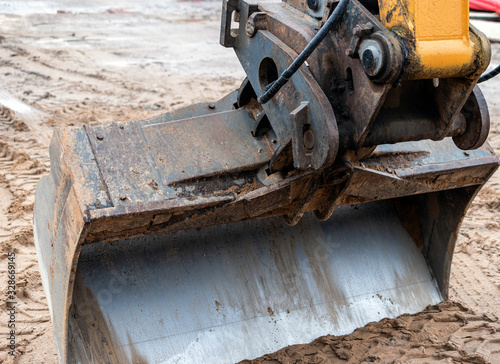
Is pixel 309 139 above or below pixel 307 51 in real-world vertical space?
below

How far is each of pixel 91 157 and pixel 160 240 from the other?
64cm

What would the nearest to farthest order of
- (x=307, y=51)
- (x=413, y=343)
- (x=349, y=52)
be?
(x=307, y=51), (x=349, y=52), (x=413, y=343)

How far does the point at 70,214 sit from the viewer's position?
2.10 meters

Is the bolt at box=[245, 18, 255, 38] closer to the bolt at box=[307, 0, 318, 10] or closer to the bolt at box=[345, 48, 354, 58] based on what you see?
the bolt at box=[307, 0, 318, 10]

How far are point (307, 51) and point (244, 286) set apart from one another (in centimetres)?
133

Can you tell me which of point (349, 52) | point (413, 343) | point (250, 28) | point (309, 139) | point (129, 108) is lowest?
point (129, 108)

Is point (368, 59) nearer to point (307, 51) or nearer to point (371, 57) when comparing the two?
point (371, 57)

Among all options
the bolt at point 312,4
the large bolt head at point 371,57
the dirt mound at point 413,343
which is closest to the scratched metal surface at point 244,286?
the dirt mound at point 413,343

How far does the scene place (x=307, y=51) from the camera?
5.92ft

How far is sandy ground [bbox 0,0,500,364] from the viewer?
277 cm

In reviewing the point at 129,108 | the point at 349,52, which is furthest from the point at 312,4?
the point at 129,108

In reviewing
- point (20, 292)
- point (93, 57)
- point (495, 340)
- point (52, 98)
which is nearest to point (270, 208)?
point (495, 340)

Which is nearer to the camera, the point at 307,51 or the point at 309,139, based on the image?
the point at 307,51

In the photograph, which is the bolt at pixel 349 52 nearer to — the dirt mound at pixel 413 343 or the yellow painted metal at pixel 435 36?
the yellow painted metal at pixel 435 36
